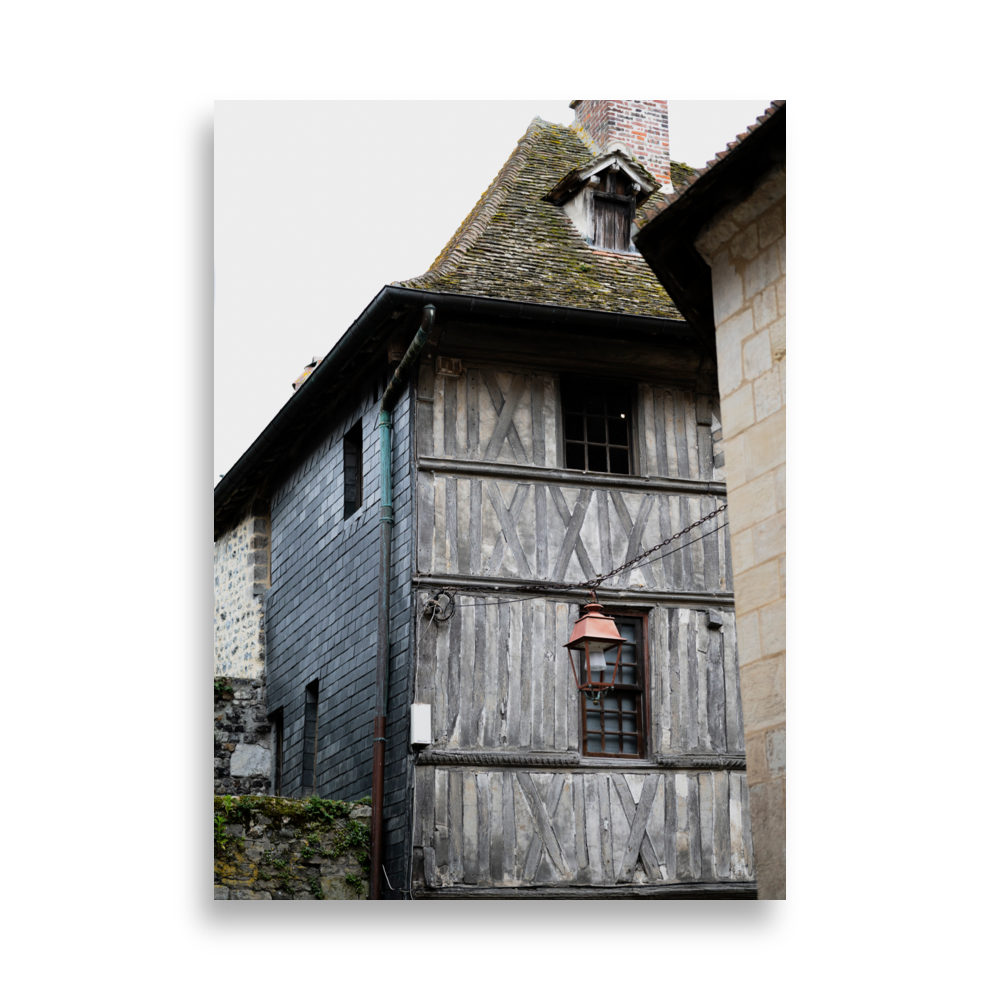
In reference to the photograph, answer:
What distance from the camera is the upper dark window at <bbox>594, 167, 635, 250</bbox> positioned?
13.2 metres

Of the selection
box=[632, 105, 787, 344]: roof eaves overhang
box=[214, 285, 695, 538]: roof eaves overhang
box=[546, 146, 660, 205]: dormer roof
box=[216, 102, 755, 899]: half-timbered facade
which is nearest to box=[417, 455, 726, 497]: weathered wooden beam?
box=[216, 102, 755, 899]: half-timbered facade

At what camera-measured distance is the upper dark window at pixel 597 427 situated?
11.8m

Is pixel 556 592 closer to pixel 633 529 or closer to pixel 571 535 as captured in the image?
pixel 571 535

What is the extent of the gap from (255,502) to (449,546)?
5246 mm

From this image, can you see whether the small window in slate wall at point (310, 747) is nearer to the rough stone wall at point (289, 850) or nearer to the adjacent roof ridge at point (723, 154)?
the rough stone wall at point (289, 850)

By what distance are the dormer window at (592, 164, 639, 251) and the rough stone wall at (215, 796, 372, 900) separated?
6281 millimetres

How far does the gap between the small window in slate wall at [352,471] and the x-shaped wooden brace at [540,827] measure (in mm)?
3642

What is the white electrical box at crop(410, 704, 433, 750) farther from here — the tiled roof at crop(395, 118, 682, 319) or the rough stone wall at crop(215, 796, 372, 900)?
the tiled roof at crop(395, 118, 682, 319)

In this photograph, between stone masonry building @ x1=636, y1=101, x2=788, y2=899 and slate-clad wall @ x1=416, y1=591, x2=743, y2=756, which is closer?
stone masonry building @ x1=636, y1=101, x2=788, y2=899

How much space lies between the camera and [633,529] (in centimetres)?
1155

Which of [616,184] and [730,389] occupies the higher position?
[616,184]

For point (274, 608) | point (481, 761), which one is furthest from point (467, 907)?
point (274, 608)
